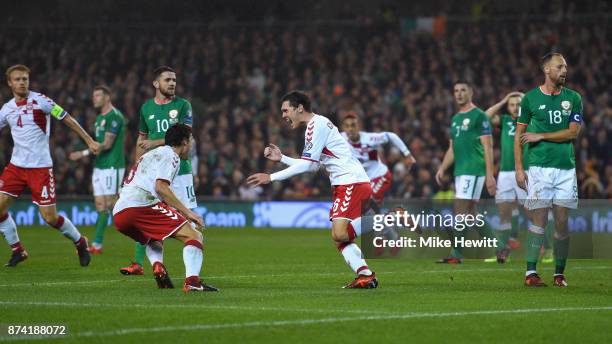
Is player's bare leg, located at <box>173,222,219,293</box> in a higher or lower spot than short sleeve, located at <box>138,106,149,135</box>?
lower

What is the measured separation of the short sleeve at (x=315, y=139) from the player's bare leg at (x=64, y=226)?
4.60 m

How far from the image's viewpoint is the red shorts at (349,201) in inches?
457

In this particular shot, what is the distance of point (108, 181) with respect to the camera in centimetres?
1808

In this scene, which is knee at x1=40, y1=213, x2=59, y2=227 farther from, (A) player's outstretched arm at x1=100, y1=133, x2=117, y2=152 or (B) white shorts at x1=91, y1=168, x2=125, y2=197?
(B) white shorts at x1=91, y1=168, x2=125, y2=197

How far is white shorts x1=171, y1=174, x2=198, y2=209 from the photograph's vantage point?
43.8ft

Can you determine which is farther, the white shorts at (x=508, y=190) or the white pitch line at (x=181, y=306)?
the white shorts at (x=508, y=190)

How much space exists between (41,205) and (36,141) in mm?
878

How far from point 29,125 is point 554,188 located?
7073mm

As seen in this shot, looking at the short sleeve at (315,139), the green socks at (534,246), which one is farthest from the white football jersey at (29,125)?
the green socks at (534,246)

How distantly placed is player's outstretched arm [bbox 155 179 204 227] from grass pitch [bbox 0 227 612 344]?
Answer: 795 mm

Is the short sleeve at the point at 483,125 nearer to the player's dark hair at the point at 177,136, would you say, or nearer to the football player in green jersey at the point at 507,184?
the football player in green jersey at the point at 507,184

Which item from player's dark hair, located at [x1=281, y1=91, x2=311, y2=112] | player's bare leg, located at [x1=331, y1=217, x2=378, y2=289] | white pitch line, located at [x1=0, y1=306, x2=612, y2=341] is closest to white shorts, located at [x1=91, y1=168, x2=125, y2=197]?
player's dark hair, located at [x1=281, y1=91, x2=311, y2=112]

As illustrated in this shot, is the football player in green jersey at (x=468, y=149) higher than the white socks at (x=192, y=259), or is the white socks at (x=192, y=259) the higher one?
the football player in green jersey at (x=468, y=149)

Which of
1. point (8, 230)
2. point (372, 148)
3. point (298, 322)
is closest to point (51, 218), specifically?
point (8, 230)
